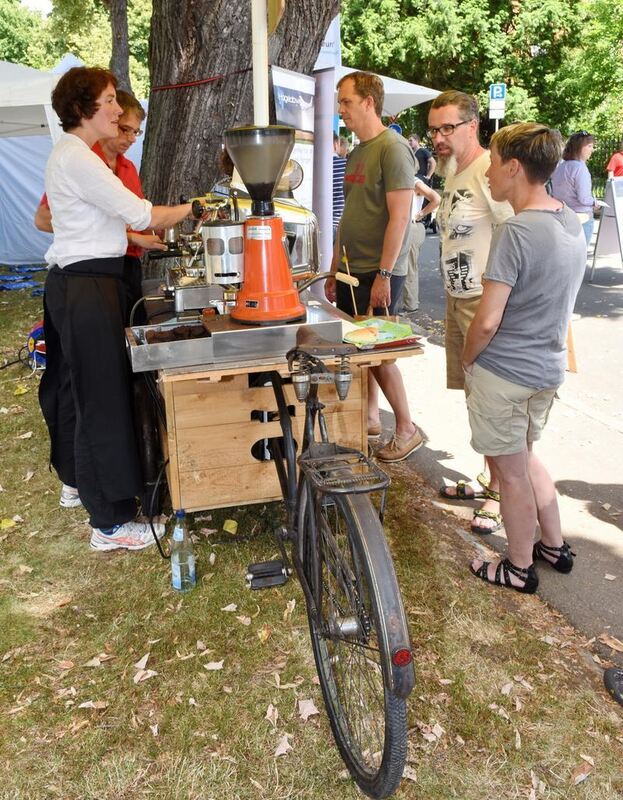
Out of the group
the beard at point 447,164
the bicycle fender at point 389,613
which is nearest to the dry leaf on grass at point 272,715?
the bicycle fender at point 389,613

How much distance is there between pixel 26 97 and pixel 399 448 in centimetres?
827

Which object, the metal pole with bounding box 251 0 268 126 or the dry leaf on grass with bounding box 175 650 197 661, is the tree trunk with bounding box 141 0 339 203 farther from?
the dry leaf on grass with bounding box 175 650 197 661

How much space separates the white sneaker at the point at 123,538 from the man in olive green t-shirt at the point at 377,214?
5.31ft

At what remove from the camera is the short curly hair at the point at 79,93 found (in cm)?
298

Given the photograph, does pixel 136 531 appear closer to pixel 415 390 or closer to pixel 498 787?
pixel 498 787

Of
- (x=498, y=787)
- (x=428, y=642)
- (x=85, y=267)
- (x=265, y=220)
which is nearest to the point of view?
(x=498, y=787)

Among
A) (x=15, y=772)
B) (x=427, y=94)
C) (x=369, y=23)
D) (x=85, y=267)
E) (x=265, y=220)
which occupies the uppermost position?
(x=369, y=23)

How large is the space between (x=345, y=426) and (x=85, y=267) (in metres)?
1.31

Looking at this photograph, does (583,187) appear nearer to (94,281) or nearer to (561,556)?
(561,556)

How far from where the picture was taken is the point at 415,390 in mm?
5840

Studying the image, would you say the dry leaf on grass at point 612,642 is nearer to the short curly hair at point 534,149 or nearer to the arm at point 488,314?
the arm at point 488,314

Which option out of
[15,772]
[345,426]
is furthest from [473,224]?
[15,772]

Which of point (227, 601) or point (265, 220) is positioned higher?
point (265, 220)

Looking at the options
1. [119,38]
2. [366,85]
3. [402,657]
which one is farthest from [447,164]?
[119,38]
